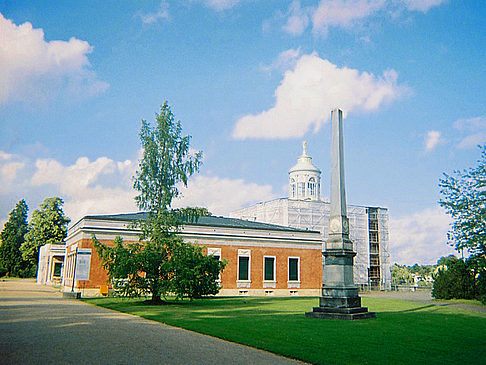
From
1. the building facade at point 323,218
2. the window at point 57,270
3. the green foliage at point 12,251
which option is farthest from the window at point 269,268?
the green foliage at point 12,251

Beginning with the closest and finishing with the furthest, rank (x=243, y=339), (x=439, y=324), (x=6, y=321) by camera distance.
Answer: (x=243, y=339) < (x=6, y=321) < (x=439, y=324)

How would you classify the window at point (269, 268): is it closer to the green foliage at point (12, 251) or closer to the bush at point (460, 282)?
the bush at point (460, 282)

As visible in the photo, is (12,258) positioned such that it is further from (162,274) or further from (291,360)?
(291,360)

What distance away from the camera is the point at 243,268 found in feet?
117

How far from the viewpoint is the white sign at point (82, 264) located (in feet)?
81.8

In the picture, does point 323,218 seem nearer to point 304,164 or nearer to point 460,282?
point 304,164

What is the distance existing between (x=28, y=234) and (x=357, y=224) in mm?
49441

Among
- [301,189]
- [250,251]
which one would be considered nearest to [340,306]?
[250,251]

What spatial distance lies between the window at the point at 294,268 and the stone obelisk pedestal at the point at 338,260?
21.0m

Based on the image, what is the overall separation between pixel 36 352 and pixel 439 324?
40.0 ft

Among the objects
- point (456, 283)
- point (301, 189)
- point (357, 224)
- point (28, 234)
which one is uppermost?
Result: point (301, 189)

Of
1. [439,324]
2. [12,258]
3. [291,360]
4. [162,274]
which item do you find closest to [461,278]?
[439,324]

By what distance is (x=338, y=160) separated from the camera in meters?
17.8

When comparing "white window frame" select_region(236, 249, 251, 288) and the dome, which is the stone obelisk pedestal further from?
the dome
